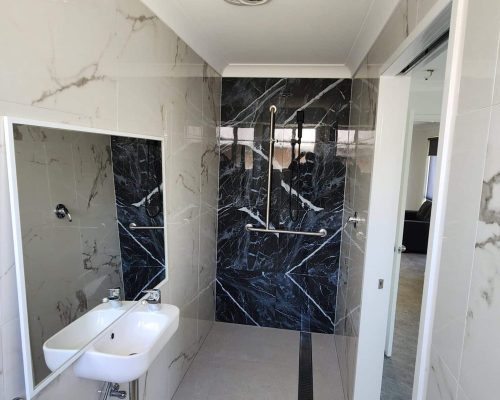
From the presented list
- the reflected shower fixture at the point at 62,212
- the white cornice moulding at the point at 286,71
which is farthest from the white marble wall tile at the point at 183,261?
the white cornice moulding at the point at 286,71

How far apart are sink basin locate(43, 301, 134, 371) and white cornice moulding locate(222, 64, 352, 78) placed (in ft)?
Result: 7.42

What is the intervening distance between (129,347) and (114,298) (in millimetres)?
247

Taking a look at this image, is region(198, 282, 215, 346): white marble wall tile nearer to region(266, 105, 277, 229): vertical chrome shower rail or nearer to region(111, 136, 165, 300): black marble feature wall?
region(266, 105, 277, 229): vertical chrome shower rail

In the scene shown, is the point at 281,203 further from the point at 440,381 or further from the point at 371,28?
the point at 440,381

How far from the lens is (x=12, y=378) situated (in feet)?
3.36

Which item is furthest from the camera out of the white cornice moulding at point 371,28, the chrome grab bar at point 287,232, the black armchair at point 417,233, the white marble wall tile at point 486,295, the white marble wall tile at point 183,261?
the black armchair at point 417,233

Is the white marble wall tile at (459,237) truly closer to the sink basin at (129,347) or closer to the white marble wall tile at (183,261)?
the sink basin at (129,347)

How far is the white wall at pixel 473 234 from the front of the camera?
0.72 m

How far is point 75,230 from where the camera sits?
1.33m

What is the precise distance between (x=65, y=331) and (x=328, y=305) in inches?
98.3

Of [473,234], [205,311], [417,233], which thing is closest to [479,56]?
[473,234]

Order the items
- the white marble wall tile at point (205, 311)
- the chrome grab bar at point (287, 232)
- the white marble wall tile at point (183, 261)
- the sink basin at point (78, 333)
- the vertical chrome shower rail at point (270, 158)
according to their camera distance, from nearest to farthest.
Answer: the sink basin at point (78, 333), the white marble wall tile at point (183, 261), the white marble wall tile at point (205, 311), the vertical chrome shower rail at point (270, 158), the chrome grab bar at point (287, 232)

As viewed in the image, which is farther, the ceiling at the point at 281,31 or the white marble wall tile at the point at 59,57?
the ceiling at the point at 281,31

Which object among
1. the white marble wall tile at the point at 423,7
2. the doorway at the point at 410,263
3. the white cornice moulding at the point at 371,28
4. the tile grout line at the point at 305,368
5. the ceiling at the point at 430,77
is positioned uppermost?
the white cornice moulding at the point at 371,28
